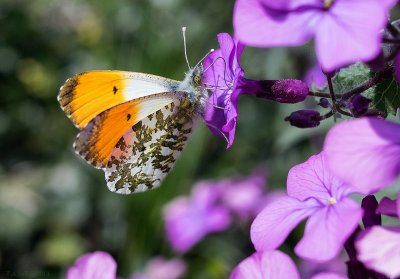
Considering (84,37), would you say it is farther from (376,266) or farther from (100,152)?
(376,266)

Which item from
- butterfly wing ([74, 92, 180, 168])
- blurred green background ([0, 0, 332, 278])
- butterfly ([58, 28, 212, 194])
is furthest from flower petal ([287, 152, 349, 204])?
blurred green background ([0, 0, 332, 278])

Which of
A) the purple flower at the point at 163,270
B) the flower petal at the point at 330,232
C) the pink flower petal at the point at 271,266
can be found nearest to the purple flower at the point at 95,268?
the pink flower petal at the point at 271,266

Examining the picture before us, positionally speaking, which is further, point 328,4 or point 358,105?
point 358,105

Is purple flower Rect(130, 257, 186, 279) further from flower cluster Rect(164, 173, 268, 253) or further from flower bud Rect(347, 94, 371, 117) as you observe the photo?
flower bud Rect(347, 94, 371, 117)

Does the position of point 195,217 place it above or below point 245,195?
below

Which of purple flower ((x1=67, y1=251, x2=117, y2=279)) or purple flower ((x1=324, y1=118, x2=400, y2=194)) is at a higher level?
purple flower ((x1=324, y1=118, x2=400, y2=194))

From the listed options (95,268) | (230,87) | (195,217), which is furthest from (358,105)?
(195,217)

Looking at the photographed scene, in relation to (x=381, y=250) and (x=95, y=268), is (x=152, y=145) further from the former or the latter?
(x=381, y=250)
